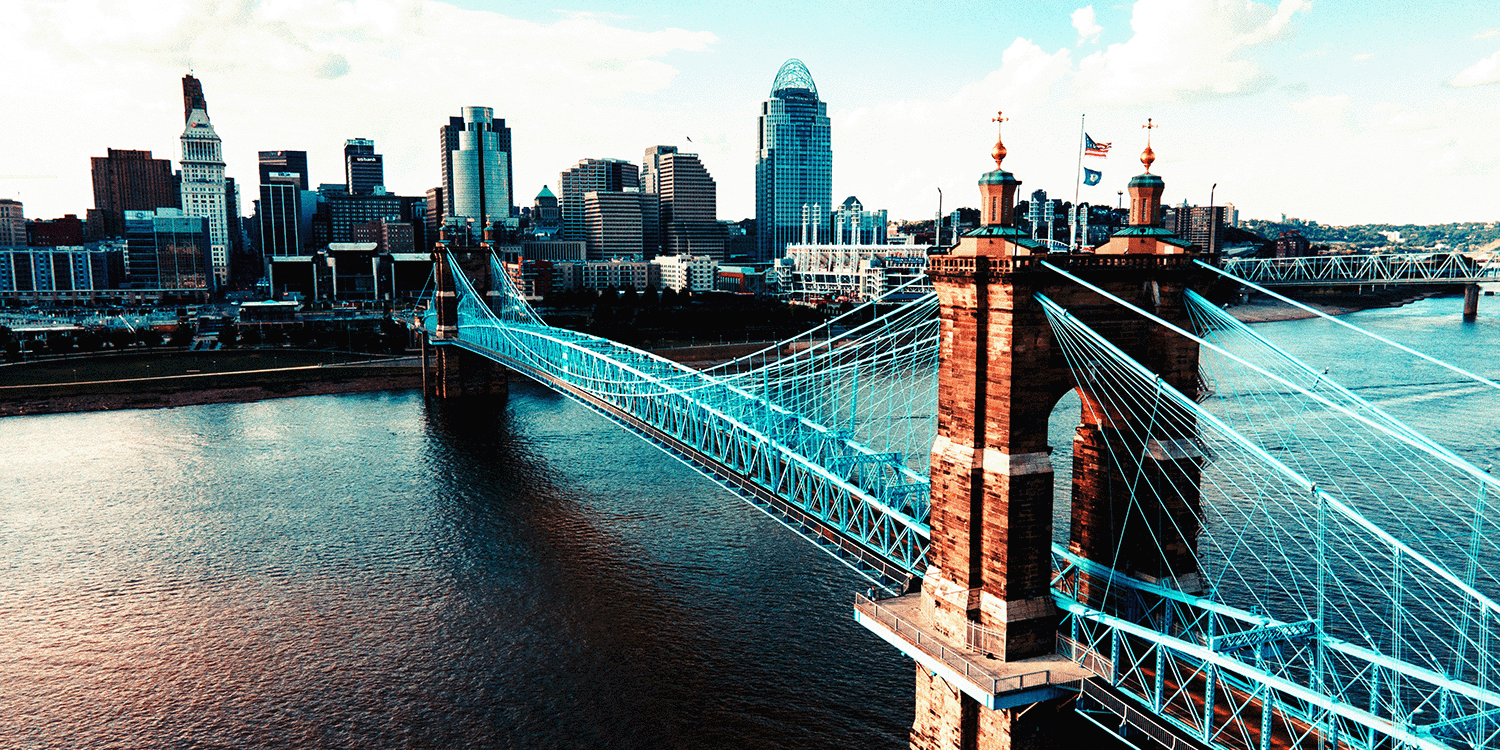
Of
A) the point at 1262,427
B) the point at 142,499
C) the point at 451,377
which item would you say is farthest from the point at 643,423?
the point at 451,377

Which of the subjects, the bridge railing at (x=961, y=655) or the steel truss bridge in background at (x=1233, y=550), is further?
the bridge railing at (x=961, y=655)

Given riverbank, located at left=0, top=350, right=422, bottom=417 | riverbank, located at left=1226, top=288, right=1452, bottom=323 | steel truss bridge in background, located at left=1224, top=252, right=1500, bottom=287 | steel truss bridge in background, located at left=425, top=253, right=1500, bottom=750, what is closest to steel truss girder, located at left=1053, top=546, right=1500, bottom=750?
steel truss bridge in background, located at left=425, top=253, right=1500, bottom=750

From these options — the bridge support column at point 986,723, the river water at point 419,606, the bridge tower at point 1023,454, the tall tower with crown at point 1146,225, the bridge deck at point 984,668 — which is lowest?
the river water at point 419,606

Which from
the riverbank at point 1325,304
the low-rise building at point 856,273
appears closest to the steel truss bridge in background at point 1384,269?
the riverbank at point 1325,304

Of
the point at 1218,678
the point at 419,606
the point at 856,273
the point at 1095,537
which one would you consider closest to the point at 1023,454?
the point at 1095,537

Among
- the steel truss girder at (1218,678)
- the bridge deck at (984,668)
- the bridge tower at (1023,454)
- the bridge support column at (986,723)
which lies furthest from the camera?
the bridge tower at (1023,454)

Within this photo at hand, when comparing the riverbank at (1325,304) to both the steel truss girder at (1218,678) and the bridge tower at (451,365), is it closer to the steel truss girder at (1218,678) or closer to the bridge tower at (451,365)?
the bridge tower at (451,365)

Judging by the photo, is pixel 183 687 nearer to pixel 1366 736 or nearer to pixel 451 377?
pixel 1366 736

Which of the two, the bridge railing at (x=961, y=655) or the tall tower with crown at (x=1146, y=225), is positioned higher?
the tall tower with crown at (x=1146, y=225)
